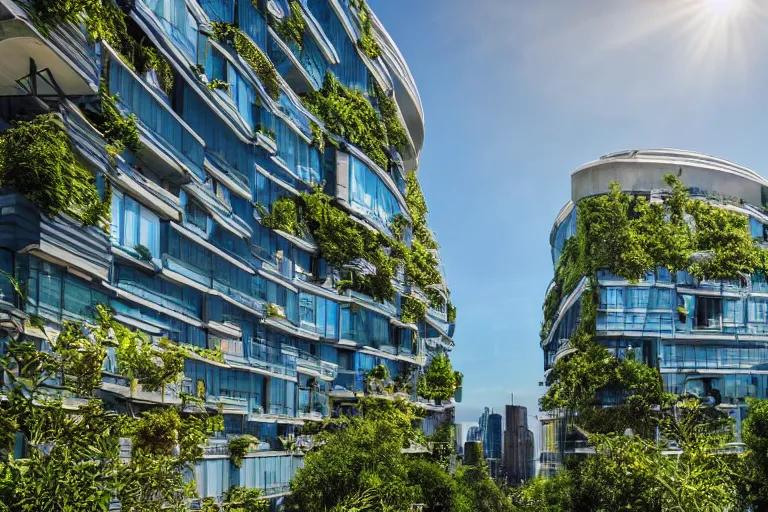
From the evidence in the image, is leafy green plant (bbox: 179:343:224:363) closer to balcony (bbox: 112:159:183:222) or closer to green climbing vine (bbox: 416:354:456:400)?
balcony (bbox: 112:159:183:222)

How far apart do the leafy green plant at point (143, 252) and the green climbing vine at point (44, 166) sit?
4622 mm

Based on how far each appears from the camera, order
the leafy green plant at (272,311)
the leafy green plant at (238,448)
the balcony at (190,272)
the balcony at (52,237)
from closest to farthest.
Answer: the balcony at (52,237) < the balcony at (190,272) < the leafy green plant at (238,448) < the leafy green plant at (272,311)

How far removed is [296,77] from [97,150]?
71.8 feet

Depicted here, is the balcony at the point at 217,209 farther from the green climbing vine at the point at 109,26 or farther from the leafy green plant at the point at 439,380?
the leafy green plant at the point at 439,380

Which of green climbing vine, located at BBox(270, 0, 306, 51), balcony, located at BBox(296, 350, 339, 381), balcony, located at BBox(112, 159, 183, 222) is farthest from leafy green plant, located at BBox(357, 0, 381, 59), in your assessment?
balcony, located at BBox(112, 159, 183, 222)

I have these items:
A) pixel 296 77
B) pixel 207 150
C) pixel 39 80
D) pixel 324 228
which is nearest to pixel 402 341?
pixel 324 228

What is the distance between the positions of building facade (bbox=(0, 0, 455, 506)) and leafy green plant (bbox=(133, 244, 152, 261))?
84mm

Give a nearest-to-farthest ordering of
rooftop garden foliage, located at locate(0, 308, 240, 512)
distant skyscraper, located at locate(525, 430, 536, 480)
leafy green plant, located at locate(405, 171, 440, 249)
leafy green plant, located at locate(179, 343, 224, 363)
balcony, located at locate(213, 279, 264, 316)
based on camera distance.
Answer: rooftop garden foliage, located at locate(0, 308, 240, 512), leafy green plant, located at locate(179, 343, 224, 363), balcony, located at locate(213, 279, 264, 316), leafy green plant, located at locate(405, 171, 440, 249), distant skyscraper, located at locate(525, 430, 536, 480)

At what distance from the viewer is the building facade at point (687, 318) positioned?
206 feet

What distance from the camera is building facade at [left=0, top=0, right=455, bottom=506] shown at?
75.9 ft

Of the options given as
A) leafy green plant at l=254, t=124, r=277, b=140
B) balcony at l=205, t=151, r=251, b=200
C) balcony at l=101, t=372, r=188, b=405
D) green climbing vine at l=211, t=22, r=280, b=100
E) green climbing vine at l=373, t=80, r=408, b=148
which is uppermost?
green climbing vine at l=373, t=80, r=408, b=148

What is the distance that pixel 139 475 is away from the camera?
23031mm

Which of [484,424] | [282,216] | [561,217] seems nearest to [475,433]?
[484,424]

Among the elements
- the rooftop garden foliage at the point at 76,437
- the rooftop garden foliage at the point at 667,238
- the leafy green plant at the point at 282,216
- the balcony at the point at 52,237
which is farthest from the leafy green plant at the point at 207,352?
the rooftop garden foliage at the point at 667,238
